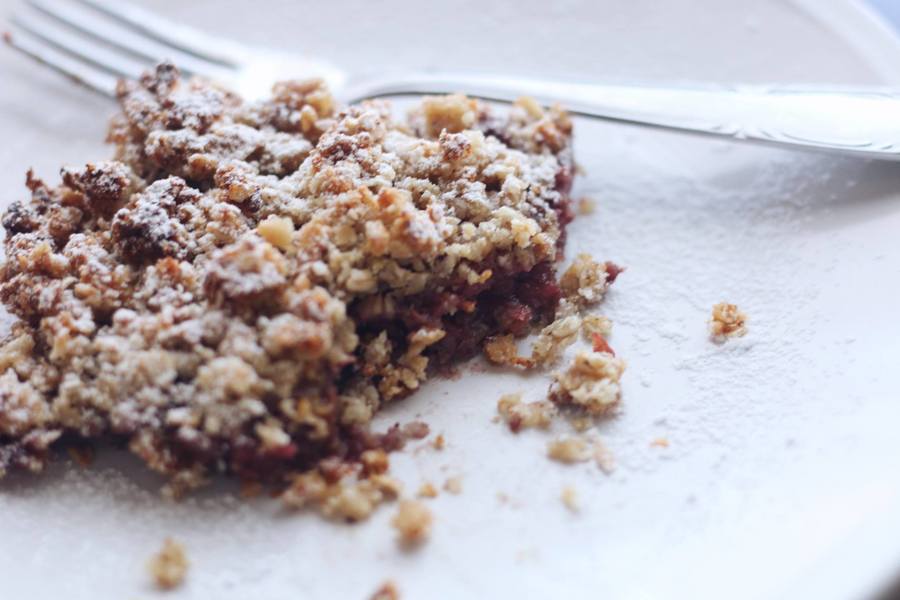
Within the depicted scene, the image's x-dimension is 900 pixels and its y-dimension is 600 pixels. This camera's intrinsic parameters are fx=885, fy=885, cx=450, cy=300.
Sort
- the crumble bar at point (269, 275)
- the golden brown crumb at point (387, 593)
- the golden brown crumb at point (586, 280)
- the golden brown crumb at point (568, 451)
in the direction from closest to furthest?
the golden brown crumb at point (387, 593) < the crumble bar at point (269, 275) < the golden brown crumb at point (568, 451) < the golden brown crumb at point (586, 280)

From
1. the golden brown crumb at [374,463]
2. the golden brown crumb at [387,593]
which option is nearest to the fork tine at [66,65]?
the golden brown crumb at [374,463]

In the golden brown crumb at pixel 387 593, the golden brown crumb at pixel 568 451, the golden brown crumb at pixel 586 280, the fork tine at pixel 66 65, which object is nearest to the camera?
the golden brown crumb at pixel 387 593

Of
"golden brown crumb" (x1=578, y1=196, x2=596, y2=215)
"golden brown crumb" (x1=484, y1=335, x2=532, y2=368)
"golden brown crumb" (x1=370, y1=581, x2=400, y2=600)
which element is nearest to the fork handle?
"golden brown crumb" (x1=578, y1=196, x2=596, y2=215)

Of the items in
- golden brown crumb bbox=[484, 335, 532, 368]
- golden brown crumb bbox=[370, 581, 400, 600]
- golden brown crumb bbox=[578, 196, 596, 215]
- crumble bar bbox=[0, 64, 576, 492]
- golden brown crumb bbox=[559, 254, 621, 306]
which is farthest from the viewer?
golden brown crumb bbox=[578, 196, 596, 215]

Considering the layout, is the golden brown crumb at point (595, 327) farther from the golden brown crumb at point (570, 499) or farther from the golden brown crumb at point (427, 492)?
the golden brown crumb at point (427, 492)

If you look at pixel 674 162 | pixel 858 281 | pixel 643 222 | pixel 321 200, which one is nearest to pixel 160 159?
pixel 321 200

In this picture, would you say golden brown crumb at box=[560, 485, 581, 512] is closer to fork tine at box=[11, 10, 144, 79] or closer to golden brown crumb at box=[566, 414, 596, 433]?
golden brown crumb at box=[566, 414, 596, 433]

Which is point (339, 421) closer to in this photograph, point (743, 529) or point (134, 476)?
point (134, 476)
